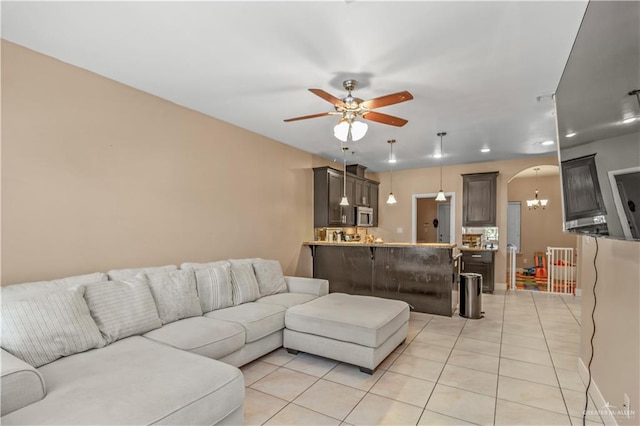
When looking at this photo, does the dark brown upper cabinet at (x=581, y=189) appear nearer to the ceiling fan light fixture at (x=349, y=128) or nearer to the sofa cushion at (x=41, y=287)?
the ceiling fan light fixture at (x=349, y=128)

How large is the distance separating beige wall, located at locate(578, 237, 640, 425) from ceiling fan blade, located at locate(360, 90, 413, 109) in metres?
1.71

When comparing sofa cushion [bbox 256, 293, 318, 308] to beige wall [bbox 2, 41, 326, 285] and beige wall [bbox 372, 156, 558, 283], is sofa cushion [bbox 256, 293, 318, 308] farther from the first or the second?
beige wall [bbox 372, 156, 558, 283]

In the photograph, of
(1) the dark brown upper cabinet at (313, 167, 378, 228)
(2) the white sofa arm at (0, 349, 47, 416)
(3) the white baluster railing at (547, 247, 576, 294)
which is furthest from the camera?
(3) the white baluster railing at (547, 247, 576, 294)

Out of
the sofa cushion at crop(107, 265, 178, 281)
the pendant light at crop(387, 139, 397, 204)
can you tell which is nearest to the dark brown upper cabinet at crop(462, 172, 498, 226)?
the pendant light at crop(387, 139, 397, 204)

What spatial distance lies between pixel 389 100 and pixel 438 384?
2423mm

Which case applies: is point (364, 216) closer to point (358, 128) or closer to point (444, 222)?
point (444, 222)

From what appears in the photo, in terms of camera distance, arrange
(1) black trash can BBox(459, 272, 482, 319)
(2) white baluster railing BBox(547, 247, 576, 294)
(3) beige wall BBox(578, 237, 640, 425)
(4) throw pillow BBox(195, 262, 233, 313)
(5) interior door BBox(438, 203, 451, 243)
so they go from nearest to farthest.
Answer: (3) beige wall BBox(578, 237, 640, 425) → (4) throw pillow BBox(195, 262, 233, 313) → (1) black trash can BBox(459, 272, 482, 319) → (2) white baluster railing BBox(547, 247, 576, 294) → (5) interior door BBox(438, 203, 451, 243)

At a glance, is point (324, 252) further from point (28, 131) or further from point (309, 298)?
point (28, 131)

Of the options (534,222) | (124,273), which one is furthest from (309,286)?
(534,222)

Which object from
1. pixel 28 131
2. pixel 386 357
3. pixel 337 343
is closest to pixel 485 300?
pixel 386 357

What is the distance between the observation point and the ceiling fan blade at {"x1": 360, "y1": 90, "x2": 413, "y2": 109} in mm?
2506

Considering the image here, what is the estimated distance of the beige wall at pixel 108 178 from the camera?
96.9 inches

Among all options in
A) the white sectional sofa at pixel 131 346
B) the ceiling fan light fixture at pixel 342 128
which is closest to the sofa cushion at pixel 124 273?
the white sectional sofa at pixel 131 346

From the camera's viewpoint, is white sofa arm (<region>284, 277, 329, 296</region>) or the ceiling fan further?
white sofa arm (<region>284, 277, 329, 296</region>)
